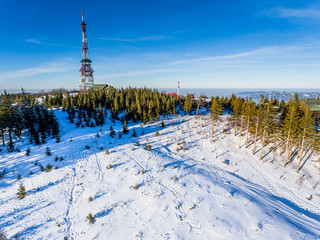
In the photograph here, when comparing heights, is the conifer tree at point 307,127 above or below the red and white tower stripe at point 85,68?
below

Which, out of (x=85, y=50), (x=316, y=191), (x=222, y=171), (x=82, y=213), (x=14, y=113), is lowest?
(x=316, y=191)

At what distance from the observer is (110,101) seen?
61.9m

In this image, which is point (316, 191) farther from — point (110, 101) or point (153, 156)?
point (110, 101)

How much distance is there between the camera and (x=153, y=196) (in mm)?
14211

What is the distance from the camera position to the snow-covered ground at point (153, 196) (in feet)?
36.6

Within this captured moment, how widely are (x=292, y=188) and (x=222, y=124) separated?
2392 cm

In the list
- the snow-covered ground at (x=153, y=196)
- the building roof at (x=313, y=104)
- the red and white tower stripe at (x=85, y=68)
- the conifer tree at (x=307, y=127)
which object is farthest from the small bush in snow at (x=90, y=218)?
the red and white tower stripe at (x=85, y=68)

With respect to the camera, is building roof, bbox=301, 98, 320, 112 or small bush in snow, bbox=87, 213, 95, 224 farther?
building roof, bbox=301, 98, 320, 112

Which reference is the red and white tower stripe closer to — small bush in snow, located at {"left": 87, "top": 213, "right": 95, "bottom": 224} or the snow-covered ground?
the snow-covered ground

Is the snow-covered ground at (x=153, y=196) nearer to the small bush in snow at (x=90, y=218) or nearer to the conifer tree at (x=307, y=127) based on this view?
the small bush in snow at (x=90, y=218)

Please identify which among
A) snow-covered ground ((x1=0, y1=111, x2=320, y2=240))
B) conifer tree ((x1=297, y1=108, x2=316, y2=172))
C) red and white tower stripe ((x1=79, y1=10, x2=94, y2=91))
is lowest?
snow-covered ground ((x1=0, y1=111, x2=320, y2=240))

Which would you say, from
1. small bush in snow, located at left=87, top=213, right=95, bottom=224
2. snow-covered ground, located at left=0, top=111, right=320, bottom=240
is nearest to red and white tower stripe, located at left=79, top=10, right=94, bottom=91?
snow-covered ground, located at left=0, top=111, right=320, bottom=240

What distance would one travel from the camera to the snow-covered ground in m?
11.1

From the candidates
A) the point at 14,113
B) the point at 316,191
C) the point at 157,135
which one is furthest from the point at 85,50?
the point at 316,191
